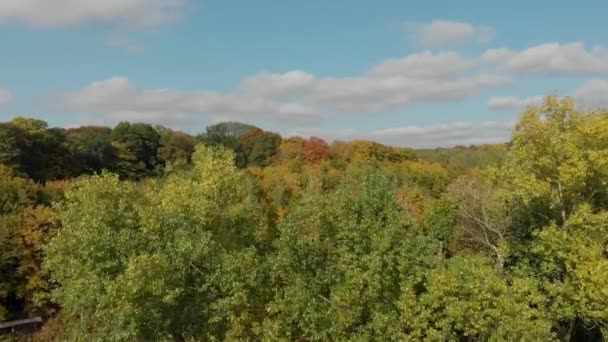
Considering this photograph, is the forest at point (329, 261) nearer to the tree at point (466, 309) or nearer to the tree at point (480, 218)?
the tree at point (466, 309)

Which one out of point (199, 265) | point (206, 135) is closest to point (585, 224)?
point (199, 265)

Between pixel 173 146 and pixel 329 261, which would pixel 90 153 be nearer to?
pixel 173 146

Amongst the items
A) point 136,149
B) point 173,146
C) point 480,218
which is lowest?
point 480,218

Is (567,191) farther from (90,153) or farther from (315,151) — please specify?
(315,151)

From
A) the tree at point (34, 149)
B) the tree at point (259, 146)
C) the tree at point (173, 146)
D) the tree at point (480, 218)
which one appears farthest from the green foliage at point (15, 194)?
the tree at point (259, 146)

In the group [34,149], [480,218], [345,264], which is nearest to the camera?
[345,264]

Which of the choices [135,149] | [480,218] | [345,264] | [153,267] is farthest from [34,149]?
[345,264]

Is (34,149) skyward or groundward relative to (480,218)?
skyward

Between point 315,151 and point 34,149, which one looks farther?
point 315,151

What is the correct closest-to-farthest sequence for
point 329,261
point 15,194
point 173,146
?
point 329,261 → point 15,194 → point 173,146

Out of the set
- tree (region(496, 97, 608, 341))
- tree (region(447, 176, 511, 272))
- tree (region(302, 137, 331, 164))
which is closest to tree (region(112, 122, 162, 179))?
tree (region(302, 137, 331, 164))

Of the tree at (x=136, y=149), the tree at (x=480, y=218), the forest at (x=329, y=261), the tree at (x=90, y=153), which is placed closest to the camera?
the forest at (x=329, y=261)

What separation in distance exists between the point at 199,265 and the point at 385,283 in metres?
5.96

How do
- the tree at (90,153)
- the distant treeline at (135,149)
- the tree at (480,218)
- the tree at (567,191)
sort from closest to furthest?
the tree at (567,191)
the tree at (480,218)
the distant treeline at (135,149)
the tree at (90,153)
